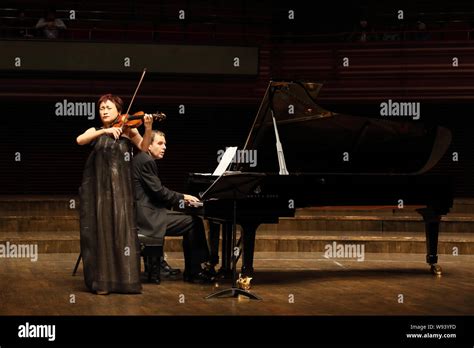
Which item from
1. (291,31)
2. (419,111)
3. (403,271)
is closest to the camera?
(403,271)

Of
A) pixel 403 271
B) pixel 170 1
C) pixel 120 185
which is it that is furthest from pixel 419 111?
pixel 120 185

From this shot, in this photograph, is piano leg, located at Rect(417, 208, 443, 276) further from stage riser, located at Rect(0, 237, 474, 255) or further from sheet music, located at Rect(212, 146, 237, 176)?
sheet music, located at Rect(212, 146, 237, 176)

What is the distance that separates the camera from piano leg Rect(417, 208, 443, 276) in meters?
6.63

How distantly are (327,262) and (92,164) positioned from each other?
2.74 meters

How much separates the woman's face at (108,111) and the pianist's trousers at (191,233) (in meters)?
0.79

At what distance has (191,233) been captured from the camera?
5996 mm

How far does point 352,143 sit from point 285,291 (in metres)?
1.36

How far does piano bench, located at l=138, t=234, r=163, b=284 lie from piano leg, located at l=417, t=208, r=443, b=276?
1.98 m

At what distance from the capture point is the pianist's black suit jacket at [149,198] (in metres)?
5.85

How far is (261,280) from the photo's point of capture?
635 cm

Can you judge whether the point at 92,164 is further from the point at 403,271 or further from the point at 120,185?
the point at 403,271

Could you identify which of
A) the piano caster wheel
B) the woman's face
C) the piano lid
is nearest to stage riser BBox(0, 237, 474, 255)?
the piano caster wheel

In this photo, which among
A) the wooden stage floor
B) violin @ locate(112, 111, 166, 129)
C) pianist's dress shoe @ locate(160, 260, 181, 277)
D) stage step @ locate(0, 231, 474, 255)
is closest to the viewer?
the wooden stage floor
